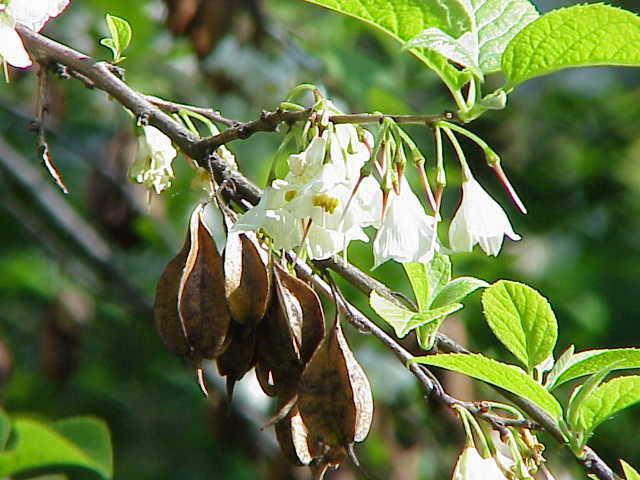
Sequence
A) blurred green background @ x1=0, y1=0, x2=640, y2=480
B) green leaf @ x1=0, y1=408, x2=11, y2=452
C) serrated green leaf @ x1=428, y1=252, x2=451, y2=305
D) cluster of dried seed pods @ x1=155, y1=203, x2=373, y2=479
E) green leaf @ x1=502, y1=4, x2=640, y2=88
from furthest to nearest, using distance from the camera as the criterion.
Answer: blurred green background @ x1=0, y1=0, x2=640, y2=480
green leaf @ x1=0, y1=408, x2=11, y2=452
serrated green leaf @ x1=428, y1=252, x2=451, y2=305
cluster of dried seed pods @ x1=155, y1=203, x2=373, y2=479
green leaf @ x1=502, y1=4, x2=640, y2=88

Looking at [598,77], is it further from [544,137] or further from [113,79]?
[113,79]

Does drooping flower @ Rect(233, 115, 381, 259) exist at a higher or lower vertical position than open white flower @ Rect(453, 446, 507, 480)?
higher

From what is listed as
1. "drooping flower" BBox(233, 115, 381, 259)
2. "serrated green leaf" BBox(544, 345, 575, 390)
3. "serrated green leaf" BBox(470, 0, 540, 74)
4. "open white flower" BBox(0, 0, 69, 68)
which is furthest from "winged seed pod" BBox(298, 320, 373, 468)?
"open white flower" BBox(0, 0, 69, 68)

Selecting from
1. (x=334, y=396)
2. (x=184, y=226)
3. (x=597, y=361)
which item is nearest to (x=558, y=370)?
(x=597, y=361)

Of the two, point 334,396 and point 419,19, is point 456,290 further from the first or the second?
point 419,19

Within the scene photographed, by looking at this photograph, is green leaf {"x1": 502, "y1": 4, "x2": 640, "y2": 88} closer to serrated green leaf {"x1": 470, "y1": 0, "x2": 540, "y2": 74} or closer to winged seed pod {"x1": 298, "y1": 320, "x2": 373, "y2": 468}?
serrated green leaf {"x1": 470, "y1": 0, "x2": 540, "y2": 74}

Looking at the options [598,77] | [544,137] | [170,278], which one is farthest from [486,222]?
[598,77]
